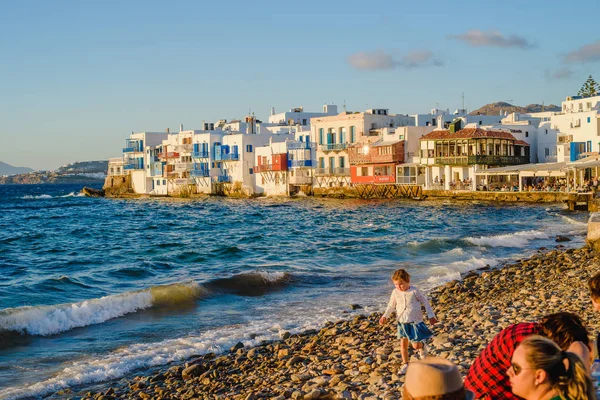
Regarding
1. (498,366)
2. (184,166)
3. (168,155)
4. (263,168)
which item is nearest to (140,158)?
(168,155)

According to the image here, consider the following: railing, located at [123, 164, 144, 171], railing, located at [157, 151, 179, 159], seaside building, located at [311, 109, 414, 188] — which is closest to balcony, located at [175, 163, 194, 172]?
railing, located at [157, 151, 179, 159]

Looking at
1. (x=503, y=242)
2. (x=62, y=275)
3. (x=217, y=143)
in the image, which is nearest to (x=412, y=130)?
(x=217, y=143)

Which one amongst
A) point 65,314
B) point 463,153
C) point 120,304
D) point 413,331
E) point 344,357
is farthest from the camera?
point 463,153

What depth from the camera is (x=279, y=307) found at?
15773 mm

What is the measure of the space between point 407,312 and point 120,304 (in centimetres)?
947

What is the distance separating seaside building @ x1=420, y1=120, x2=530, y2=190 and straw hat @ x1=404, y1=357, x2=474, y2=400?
5507 cm

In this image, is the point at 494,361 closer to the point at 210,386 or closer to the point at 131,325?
the point at 210,386

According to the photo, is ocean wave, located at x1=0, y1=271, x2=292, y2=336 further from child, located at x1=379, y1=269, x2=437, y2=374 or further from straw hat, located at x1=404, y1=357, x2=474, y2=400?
straw hat, located at x1=404, y1=357, x2=474, y2=400

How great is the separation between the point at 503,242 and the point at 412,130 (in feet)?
121

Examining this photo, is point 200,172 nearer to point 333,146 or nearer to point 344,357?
point 333,146

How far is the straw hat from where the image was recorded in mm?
2848

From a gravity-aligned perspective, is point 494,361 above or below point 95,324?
above

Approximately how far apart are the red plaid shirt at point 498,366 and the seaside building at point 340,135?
62741mm

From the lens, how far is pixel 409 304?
8.24 metres
